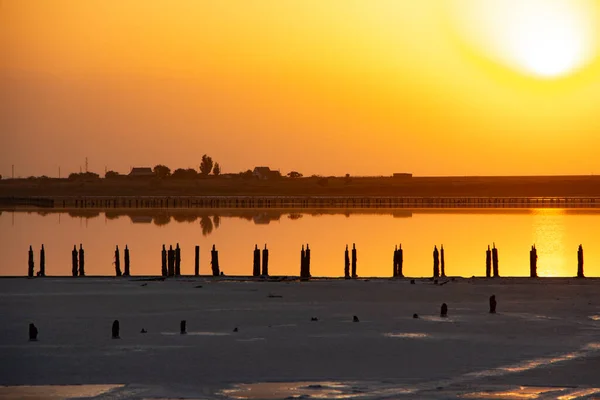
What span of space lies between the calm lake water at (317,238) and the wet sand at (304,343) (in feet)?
53.4

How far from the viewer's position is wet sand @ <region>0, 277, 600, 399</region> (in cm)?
2400

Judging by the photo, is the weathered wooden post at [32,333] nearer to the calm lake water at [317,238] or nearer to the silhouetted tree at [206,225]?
the calm lake water at [317,238]

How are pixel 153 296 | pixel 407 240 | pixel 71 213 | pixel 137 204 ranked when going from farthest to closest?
pixel 137 204 → pixel 71 213 → pixel 407 240 → pixel 153 296

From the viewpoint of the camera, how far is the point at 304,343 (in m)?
29.8

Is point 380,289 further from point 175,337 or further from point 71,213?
point 71,213

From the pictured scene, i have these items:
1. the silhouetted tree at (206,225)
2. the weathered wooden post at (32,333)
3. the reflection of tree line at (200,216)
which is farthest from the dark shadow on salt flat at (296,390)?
the reflection of tree line at (200,216)

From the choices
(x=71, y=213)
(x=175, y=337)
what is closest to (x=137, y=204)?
(x=71, y=213)

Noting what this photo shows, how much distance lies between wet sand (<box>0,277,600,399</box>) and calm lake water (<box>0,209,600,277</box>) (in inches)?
641

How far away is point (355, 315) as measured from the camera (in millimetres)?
35750

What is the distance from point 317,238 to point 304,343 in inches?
2290

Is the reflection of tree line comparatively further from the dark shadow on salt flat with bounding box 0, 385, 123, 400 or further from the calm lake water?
the dark shadow on salt flat with bounding box 0, 385, 123, 400

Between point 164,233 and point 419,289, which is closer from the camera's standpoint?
point 419,289

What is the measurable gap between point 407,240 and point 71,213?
6949 centimetres

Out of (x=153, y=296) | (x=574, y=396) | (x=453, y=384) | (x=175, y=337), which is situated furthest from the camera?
(x=153, y=296)
